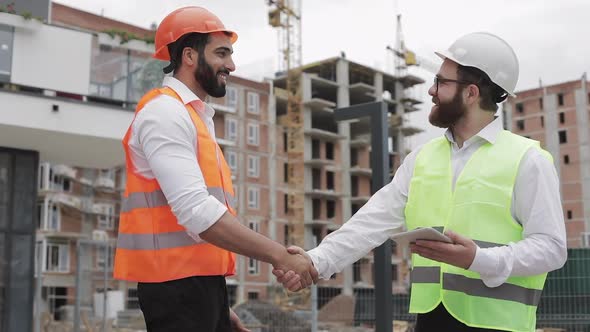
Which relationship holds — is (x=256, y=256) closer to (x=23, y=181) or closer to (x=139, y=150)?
(x=139, y=150)

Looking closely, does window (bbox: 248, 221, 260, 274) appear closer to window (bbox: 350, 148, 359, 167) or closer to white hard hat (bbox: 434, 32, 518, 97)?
window (bbox: 350, 148, 359, 167)

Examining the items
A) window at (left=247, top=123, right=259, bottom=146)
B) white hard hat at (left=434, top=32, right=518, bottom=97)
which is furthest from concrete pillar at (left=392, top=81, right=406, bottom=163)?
white hard hat at (left=434, top=32, right=518, bottom=97)

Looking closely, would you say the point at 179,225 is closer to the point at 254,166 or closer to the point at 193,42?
the point at 193,42

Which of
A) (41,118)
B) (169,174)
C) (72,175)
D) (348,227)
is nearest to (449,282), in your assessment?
(348,227)

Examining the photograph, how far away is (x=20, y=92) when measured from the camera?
13828mm

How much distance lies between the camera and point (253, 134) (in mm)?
60844

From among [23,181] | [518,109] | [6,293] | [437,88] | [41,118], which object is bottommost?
[6,293]

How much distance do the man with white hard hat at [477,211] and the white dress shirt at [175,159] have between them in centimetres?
66

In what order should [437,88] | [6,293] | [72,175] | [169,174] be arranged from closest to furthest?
[169,174], [437,88], [6,293], [72,175]

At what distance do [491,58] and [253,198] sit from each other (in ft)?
184

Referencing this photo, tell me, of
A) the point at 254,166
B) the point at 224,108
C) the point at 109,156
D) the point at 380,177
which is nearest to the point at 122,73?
the point at 109,156

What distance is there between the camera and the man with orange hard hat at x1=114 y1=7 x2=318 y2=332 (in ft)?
10.5

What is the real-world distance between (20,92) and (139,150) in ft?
37.2

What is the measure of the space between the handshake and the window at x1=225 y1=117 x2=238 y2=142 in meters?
54.2
